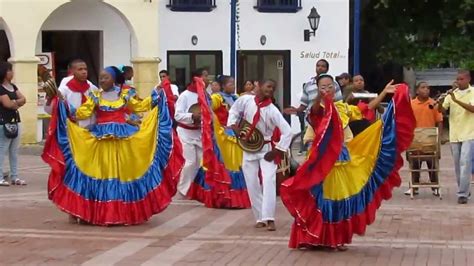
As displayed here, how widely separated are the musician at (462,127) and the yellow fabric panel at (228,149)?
2.85 m

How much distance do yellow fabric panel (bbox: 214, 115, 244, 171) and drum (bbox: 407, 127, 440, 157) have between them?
260 cm

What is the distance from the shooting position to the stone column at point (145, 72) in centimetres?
2473

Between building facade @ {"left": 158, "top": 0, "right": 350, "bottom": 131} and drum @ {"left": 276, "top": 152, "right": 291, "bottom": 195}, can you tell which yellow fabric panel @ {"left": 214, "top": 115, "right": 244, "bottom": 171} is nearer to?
drum @ {"left": 276, "top": 152, "right": 291, "bottom": 195}

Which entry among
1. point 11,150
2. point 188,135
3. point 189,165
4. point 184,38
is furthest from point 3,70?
point 184,38

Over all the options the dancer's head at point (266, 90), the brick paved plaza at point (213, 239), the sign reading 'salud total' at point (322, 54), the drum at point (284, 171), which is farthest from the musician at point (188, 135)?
A: the sign reading 'salud total' at point (322, 54)

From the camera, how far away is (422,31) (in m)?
29.8

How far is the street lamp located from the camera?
26.5 metres

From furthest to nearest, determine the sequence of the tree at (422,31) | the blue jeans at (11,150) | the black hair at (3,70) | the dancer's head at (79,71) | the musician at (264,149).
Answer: the tree at (422,31)
the blue jeans at (11,150)
the black hair at (3,70)
the dancer's head at (79,71)
the musician at (264,149)

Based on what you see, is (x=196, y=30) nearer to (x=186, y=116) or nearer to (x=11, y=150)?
(x=11, y=150)

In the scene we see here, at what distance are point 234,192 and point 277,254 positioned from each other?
3781 millimetres

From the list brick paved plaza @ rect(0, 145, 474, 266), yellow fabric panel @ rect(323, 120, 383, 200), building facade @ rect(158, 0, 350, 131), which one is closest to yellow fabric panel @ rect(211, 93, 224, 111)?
brick paved plaza @ rect(0, 145, 474, 266)

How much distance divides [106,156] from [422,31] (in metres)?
19.2

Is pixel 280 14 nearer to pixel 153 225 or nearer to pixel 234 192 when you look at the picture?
pixel 234 192

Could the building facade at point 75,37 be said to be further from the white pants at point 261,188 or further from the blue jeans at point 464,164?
the white pants at point 261,188
